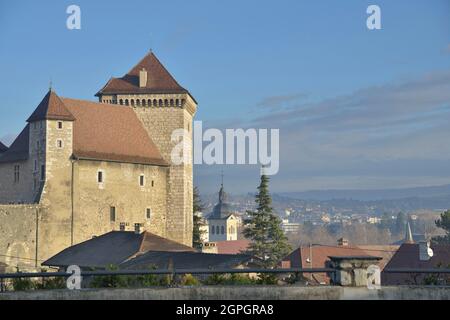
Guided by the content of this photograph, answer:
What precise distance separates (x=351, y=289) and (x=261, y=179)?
58498mm

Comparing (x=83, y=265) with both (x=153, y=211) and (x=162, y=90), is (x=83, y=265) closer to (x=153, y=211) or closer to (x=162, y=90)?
(x=153, y=211)

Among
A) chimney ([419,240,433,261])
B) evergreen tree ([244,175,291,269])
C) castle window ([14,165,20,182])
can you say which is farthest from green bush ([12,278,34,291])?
evergreen tree ([244,175,291,269])

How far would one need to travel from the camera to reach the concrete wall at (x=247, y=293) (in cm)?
1458

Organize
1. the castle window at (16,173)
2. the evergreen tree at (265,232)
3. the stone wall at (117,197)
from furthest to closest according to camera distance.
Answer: the evergreen tree at (265,232) < the castle window at (16,173) < the stone wall at (117,197)

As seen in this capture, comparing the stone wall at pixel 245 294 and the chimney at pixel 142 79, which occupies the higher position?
the chimney at pixel 142 79

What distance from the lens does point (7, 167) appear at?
53219 mm

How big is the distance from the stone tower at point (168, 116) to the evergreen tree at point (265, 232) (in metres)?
11.5

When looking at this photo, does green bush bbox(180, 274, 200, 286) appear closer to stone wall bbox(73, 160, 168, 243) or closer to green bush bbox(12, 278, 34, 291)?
green bush bbox(12, 278, 34, 291)

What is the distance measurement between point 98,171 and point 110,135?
171 inches

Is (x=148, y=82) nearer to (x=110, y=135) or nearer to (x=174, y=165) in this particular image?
(x=110, y=135)

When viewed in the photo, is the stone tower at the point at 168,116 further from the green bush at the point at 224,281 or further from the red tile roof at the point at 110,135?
the green bush at the point at 224,281

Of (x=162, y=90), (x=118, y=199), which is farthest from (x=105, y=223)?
(x=162, y=90)

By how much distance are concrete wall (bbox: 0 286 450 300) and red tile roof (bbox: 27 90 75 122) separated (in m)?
37.3

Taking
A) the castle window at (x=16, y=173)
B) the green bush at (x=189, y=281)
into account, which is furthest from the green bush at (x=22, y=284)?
the castle window at (x=16, y=173)
